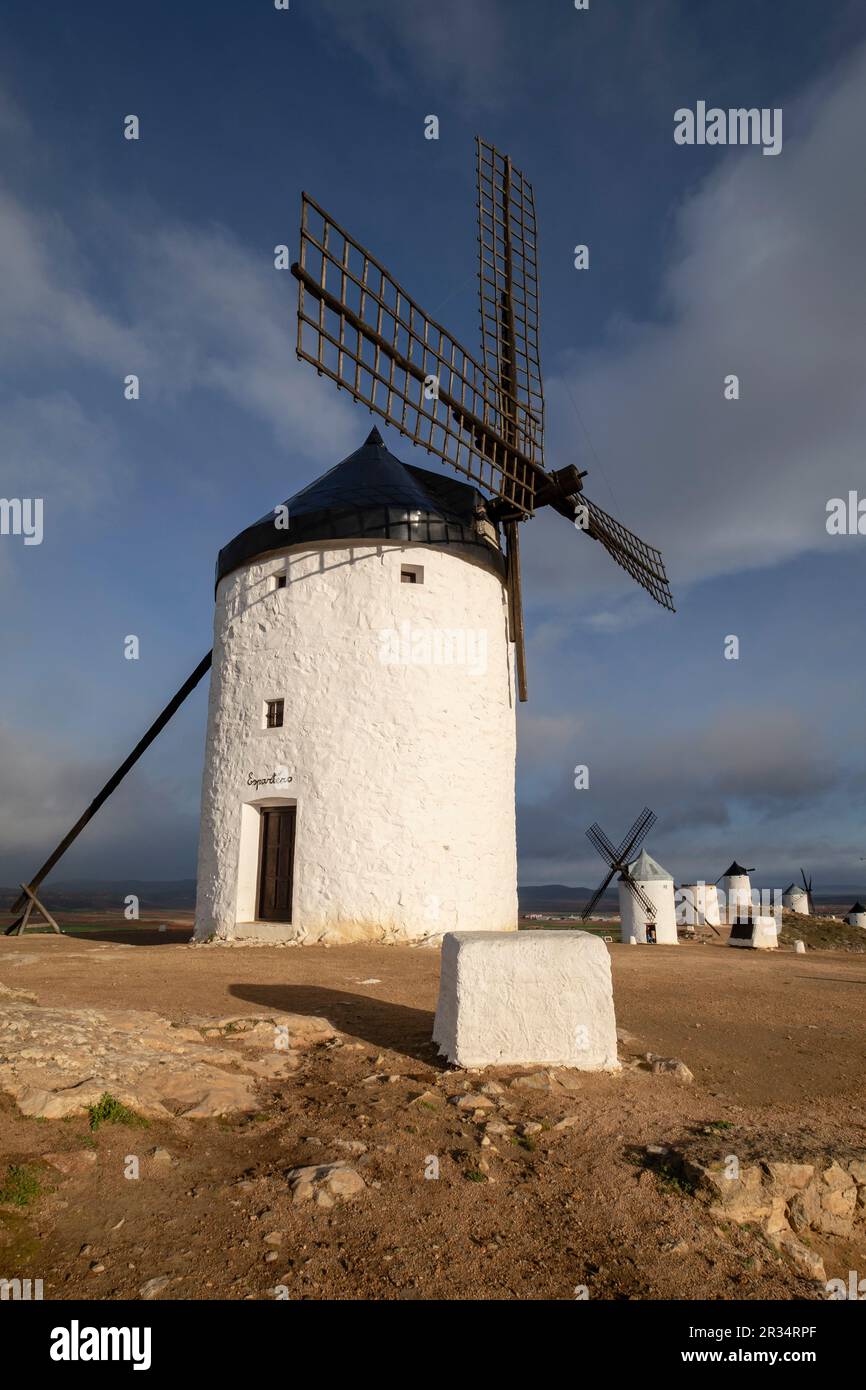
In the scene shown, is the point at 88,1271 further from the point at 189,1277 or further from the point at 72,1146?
the point at 72,1146

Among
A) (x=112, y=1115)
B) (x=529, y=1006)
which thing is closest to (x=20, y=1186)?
(x=112, y=1115)

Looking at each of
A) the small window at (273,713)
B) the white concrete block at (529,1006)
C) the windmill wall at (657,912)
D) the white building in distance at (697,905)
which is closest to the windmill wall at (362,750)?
the small window at (273,713)

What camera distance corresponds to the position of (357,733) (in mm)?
14016

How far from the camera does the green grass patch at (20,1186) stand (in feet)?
10.5

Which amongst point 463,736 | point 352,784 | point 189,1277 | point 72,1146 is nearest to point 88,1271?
point 189,1277

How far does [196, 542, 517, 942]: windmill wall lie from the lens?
44.5 ft

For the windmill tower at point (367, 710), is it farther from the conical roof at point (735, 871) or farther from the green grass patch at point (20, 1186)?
the conical roof at point (735, 871)

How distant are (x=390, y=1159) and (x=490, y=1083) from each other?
117 cm

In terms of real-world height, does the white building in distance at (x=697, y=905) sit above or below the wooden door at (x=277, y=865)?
Result: below

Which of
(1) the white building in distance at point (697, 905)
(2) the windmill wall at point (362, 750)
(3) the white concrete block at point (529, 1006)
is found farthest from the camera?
(1) the white building in distance at point (697, 905)

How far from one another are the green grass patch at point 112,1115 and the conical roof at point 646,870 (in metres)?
25.5

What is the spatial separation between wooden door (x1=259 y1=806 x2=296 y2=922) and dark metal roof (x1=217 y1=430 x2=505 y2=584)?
5518 millimetres
